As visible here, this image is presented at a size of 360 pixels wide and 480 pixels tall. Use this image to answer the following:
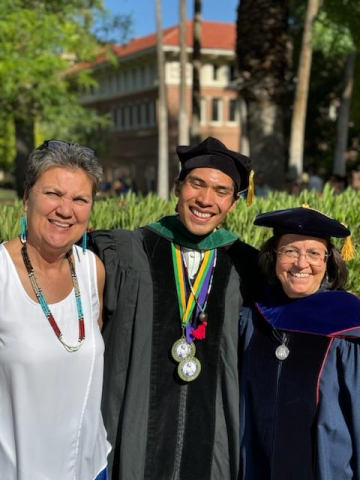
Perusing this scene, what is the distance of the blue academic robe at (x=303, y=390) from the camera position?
2451 mm

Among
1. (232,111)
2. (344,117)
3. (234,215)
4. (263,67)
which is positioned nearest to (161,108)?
(344,117)

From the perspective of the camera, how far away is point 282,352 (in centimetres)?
257

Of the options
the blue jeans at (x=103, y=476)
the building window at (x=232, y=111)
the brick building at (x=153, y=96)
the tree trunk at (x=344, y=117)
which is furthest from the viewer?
the building window at (x=232, y=111)

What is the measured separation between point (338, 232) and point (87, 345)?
109 cm

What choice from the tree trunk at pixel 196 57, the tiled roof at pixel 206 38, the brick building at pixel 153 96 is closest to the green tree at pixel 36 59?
the tree trunk at pixel 196 57

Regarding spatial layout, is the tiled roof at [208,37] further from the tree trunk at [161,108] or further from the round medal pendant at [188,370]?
the round medal pendant at [188,370]

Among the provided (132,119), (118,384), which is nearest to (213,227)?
(118,384)

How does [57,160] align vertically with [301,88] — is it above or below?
below

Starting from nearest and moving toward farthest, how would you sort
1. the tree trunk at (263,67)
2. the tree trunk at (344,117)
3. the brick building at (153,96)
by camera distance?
the tree trunk at (263,67) → the tree trunk at (344,117) → the brick building at (153,96)

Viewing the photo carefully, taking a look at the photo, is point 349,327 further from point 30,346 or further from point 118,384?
point 30,346

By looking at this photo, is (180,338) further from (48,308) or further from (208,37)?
(208,37)

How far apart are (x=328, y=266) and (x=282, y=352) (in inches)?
16.6

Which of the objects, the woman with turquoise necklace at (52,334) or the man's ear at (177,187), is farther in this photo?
the man's ear at (177,187)

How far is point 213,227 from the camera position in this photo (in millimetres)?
2797
